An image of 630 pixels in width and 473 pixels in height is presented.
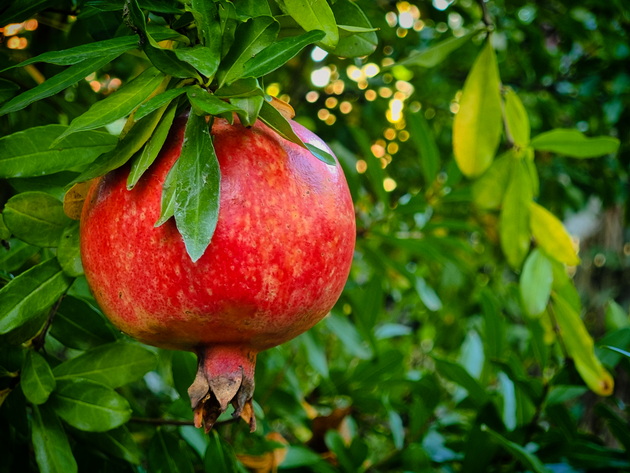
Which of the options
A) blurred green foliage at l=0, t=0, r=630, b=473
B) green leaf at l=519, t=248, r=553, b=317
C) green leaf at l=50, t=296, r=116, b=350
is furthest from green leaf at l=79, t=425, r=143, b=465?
green leaf at l=519, t=248, r=553, b=317

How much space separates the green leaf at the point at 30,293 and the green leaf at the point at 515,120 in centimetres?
69

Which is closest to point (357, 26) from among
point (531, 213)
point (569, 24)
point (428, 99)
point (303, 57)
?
point (531, 213)

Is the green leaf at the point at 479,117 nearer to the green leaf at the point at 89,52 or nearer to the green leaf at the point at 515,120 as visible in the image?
the green leaf at the point at 515,120

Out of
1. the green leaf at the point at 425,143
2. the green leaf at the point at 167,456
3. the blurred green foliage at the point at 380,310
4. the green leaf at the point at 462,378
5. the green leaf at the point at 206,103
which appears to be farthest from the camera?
the green leaf at the point at 425,143

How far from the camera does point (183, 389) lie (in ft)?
3.08

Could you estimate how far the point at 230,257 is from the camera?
19.2 inches

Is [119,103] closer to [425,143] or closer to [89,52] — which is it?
[89,52]

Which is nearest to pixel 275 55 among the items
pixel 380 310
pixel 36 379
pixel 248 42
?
pixel 248 42

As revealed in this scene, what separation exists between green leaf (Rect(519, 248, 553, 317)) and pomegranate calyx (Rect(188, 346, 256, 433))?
54cm

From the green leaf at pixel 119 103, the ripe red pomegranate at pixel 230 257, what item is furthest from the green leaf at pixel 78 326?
the green leaf at pixel 119 103

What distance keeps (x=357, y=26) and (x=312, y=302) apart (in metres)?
0.29

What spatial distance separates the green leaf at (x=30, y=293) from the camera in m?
0.60

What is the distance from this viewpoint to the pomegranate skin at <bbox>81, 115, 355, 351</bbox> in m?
0.49

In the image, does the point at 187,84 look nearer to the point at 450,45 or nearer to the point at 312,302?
the point at 312,302
